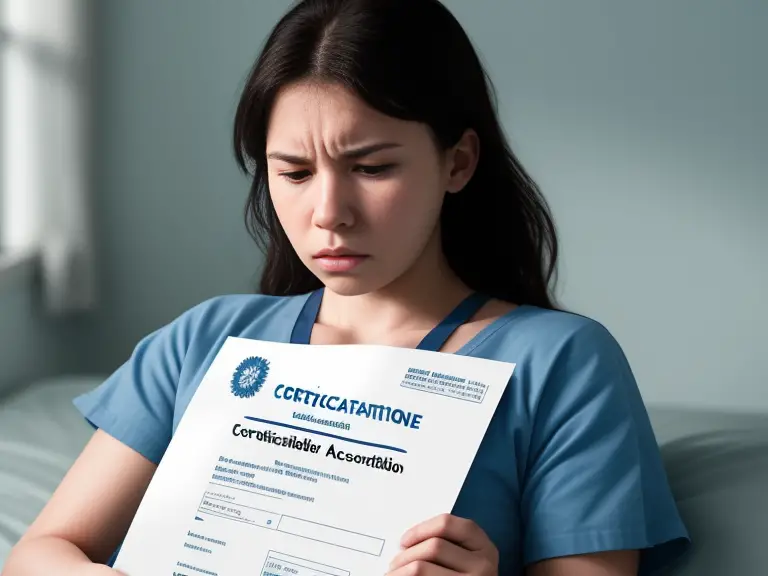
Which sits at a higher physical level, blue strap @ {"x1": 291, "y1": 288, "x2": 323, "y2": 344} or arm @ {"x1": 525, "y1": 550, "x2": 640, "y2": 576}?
blue strap @ {"x1": 291, "y1": 288, "x2": 323, "y2": 344}

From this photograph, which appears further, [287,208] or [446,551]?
[287,208]

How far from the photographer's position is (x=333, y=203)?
1.12 meters

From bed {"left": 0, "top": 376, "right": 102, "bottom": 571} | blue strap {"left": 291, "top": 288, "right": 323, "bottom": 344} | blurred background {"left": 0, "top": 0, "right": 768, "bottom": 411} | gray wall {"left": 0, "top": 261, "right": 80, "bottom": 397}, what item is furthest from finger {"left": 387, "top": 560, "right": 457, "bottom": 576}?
blurred background {"left": 0, "top": 0, "right": 768, "bottom": 411}

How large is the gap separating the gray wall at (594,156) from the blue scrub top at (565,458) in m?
1.70

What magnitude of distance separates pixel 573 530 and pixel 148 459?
1.72 ft

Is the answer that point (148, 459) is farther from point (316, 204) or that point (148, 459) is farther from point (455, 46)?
point (455, 46)

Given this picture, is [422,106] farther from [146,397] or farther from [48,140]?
[48,140]

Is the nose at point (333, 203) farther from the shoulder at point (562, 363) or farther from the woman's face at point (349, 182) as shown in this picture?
the shoulder at point (562, 363)

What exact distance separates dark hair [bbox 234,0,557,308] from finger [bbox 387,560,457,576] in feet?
1.42

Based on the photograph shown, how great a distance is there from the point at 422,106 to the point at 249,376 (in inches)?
14.1

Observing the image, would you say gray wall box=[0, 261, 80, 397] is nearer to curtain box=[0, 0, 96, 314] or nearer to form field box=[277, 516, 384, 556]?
curtain box=[0, 0, 96, 314]

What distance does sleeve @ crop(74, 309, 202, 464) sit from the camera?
4.27 ft

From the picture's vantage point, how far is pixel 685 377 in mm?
2914

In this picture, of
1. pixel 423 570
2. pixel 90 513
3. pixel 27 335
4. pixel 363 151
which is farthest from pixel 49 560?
pixel 27 335
